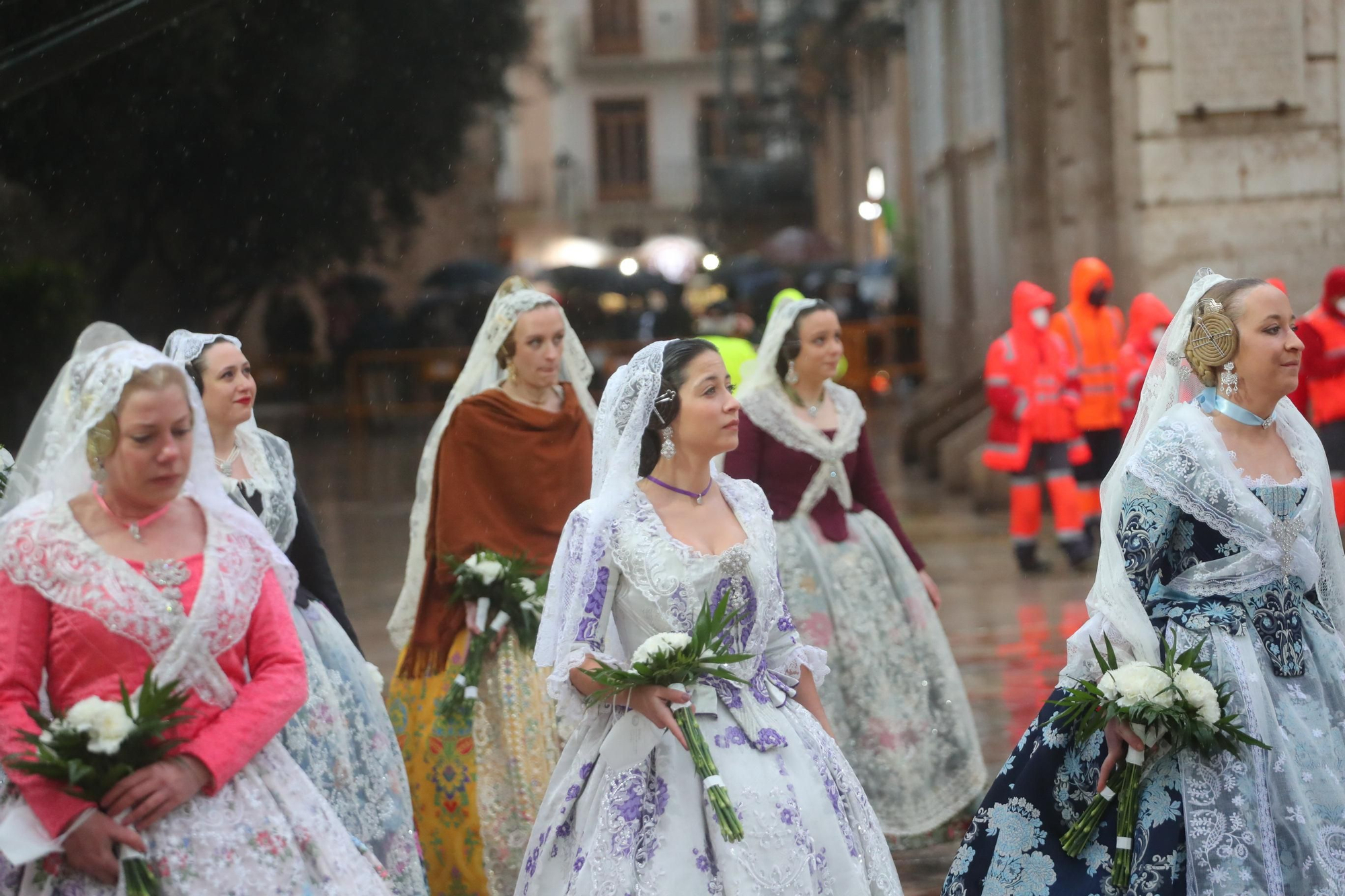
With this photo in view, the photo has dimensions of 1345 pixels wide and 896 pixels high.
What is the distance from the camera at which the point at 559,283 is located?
29.1m

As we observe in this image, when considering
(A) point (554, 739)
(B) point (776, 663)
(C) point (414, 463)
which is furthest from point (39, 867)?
(C) point (414, 463)

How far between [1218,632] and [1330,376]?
6.27m

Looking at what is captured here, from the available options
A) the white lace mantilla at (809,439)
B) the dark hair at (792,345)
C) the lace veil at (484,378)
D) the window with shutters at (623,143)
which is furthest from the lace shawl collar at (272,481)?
the window with shutters at (623,143)

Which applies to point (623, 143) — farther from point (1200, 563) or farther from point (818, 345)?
point (1200, 563)

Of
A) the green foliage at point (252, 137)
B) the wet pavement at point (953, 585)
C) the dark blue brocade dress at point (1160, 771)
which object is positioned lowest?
the wet pavement at point (953, 585)

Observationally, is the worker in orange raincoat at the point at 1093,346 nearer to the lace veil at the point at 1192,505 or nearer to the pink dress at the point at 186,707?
the lace veil at the point at 1192,505

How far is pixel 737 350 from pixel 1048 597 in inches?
155

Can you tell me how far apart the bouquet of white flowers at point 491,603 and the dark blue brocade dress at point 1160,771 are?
178 cm

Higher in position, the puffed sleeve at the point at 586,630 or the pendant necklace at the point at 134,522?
the pendant necklace at the point at 134,522

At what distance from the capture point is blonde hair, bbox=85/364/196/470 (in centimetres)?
326

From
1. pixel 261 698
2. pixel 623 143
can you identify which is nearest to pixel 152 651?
pixel 261 698

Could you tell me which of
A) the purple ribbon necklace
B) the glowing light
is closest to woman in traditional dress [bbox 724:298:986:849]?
the purple ribbon necklace

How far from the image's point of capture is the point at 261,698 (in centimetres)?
334

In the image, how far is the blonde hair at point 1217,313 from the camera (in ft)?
13.7
